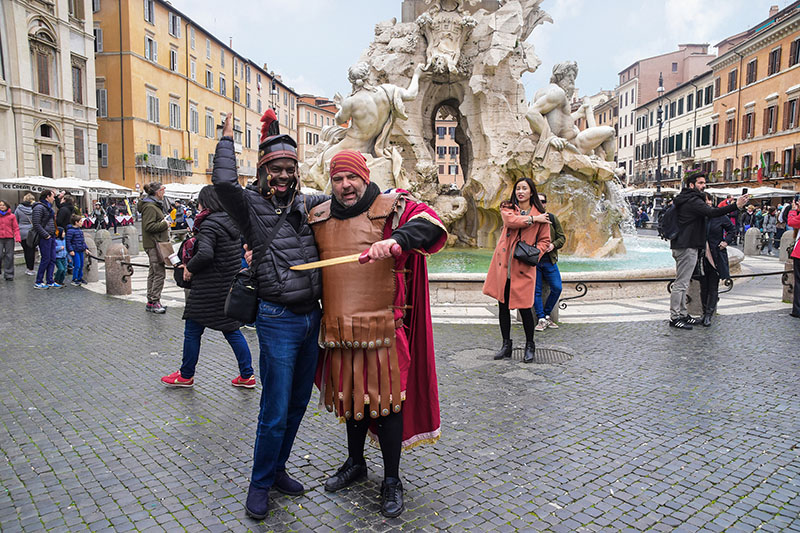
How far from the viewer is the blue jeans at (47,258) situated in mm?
11070

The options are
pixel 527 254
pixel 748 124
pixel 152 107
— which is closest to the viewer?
pixel 527 254

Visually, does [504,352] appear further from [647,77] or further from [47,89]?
[647,77]

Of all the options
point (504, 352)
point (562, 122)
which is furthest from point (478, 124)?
point (504, 352)

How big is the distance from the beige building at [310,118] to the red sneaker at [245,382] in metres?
61.5

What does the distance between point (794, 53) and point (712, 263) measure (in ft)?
112

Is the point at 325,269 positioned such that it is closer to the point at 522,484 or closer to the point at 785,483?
the point at 522,484

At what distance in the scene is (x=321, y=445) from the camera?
3.94 metres

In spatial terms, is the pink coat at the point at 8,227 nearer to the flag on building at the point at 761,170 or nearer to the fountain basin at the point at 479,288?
the fountain basin at the point at 479,288

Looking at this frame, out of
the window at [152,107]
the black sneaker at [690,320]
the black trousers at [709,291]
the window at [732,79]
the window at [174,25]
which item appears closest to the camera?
the black sneaker at [690,320]

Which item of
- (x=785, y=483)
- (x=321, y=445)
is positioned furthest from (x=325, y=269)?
(x=785, y=483)

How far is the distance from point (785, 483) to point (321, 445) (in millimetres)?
2683

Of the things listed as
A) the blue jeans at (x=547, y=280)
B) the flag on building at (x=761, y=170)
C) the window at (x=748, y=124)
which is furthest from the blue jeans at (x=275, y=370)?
the window at (x=748, y=124)

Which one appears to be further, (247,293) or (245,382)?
(245,382)

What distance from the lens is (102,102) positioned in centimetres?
3931
